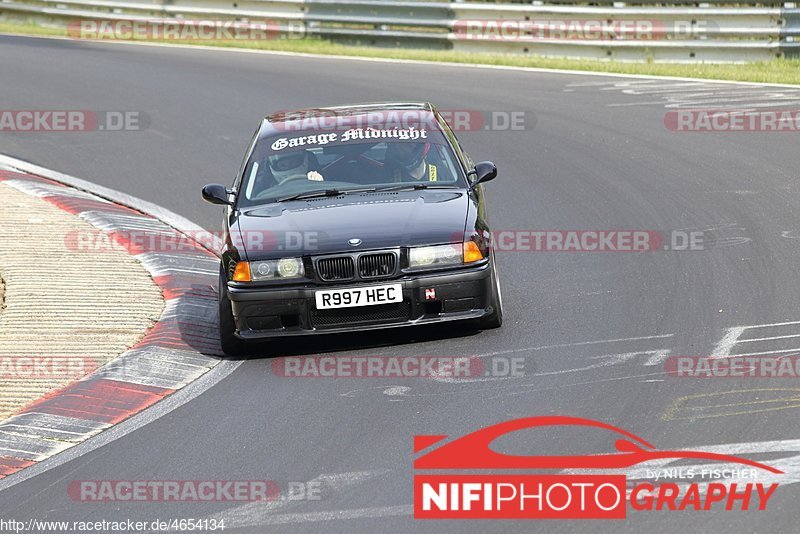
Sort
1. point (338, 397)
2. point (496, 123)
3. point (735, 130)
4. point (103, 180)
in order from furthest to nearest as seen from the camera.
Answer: point (496, 123)
point (735, 130)
point (103, 180)
point (338, 397)

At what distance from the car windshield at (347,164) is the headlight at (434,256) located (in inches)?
43.8

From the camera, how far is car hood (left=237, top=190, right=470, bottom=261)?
859cm

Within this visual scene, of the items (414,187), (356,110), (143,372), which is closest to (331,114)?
(356,110)

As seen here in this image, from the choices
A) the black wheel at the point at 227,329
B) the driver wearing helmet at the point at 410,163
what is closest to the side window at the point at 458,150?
the driver wearing helmet at the point at 410,163

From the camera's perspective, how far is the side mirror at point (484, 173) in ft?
31.4

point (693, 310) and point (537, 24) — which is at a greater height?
point (537, 24)

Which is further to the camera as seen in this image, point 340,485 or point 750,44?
point 750,44

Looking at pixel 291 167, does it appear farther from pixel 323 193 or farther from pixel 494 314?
pixel 494 314

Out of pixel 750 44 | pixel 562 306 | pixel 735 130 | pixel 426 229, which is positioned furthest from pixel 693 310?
pixel 750 44

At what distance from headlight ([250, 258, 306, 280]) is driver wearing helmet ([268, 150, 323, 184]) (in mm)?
1301

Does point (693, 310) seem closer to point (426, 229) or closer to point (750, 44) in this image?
point (426, 229)

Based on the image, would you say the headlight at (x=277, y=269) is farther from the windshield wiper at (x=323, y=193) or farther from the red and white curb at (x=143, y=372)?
the windshield wiper at (x=323, y=193)

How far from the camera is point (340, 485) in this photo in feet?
20.8

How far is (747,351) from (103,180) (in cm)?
878
